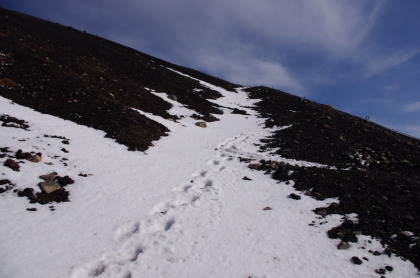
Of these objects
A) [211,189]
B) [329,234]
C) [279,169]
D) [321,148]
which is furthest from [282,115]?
[329,234]

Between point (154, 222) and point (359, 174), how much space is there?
988 cm

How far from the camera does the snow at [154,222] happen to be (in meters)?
6.24

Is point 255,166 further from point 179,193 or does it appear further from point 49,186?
point 49,186

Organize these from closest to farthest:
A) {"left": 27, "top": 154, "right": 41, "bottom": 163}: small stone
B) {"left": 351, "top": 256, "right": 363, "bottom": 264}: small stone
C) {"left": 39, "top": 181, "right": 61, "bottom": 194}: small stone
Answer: {"left": 351, "top": 256, "right": 363, "bottom": 264}: small stone
{"left": 39, "top": 181, "right": 61, "bottom": 194}: small stone
{"left": 27, "top": 154, "right": 41, "bottom": 163}: small stone

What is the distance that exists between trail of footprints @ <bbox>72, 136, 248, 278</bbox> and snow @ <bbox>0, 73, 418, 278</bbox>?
28 mm

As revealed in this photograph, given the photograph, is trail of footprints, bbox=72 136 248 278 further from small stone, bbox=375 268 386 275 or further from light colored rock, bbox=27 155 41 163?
small stone, bbox=375 268 386 275

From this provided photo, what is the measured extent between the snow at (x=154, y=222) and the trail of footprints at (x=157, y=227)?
3 centimetres

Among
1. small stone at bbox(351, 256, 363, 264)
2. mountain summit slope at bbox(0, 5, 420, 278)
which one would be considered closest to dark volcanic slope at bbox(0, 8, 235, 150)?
mountain summit slope at bbox(0, 5, 420, 278)

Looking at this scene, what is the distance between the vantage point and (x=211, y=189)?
10.7 metres

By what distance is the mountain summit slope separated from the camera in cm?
646

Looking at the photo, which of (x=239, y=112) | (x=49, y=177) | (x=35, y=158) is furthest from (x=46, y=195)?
(x=239, y=112)

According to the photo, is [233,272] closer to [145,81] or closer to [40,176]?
[40,176]

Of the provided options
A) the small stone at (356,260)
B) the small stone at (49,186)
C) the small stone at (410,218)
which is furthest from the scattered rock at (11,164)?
the small stone at (410,218)

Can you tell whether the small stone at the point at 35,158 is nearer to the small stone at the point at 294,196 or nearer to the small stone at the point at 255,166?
the small stone at the point at 255,166
